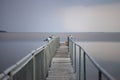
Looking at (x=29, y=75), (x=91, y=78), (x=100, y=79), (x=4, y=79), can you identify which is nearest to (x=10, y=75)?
(x=4, y=79)

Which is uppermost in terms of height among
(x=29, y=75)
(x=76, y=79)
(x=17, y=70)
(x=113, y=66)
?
(x=17, y=70)

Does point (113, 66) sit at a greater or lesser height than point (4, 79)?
lesser

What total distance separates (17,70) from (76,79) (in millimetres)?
6141

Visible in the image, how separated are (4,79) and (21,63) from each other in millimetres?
1023

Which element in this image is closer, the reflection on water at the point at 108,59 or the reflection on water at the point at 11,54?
the reflection on water at the point at 108,59

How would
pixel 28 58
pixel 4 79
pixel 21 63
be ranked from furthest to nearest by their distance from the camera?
pixel 28 58 < pixel 21 63 < pixel 4 79

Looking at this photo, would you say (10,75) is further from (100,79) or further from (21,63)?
(100,79)

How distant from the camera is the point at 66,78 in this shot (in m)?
9.73

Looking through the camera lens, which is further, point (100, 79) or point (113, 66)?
point (113, 66)

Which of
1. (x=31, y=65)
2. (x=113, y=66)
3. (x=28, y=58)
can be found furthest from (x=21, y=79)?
(x=113, y=66)

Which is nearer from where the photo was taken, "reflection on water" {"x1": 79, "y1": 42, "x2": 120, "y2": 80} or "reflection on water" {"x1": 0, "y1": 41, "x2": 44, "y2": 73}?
"reflection on water" {"x1": 79, "y1": 42, "x2": 120, "y2": 80}

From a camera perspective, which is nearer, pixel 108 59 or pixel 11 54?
pixel 108 59

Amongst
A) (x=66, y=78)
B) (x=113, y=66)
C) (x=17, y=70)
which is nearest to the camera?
(x=17, y=70)

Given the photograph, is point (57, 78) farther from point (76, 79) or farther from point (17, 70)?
Answer: point (17, 70)
